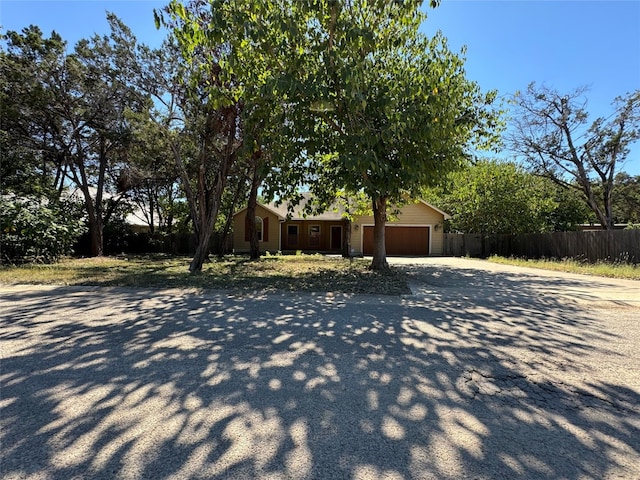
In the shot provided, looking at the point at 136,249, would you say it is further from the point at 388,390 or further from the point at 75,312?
the point at 388,390

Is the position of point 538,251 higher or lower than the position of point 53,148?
lower

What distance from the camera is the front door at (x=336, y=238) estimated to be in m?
28.2

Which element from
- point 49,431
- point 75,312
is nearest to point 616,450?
point 49,431

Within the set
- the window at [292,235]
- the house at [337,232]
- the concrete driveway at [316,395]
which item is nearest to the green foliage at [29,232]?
the concrete driveway at [316,395]

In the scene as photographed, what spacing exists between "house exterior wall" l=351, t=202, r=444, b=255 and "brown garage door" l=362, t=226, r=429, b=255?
0.35 m

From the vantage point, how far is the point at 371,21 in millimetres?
9789

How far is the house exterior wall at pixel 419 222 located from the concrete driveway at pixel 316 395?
780 inches

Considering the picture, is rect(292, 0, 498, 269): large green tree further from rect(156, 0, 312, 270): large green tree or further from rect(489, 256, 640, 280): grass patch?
rect(489, 256, 640, 280): grass patch

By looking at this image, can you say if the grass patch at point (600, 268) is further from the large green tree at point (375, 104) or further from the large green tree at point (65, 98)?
the large green tree at point (65, 98)

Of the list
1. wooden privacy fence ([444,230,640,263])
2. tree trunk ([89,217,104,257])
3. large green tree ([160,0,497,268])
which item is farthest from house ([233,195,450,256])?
large green tree ([160,0,497,268])

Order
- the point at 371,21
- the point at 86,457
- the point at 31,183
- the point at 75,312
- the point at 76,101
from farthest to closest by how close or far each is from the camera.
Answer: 1. the point at 31,183
2. the point at 76,101
3. the point at 371,21
4. the point at 75,312
5. the point at 86,457

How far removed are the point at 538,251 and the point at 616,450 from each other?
21.6 m

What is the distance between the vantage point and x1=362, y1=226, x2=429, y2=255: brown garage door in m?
26.9

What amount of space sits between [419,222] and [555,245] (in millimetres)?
8550
